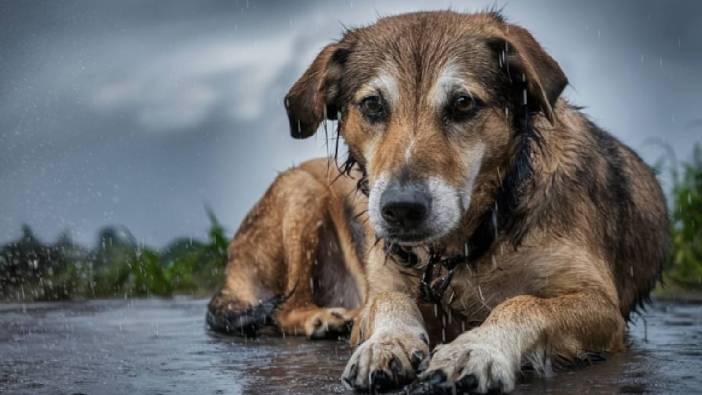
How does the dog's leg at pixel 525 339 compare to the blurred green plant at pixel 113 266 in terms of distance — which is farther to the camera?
the blurred green plant at pixel 113 266

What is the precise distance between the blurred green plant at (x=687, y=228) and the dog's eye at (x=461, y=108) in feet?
16.9

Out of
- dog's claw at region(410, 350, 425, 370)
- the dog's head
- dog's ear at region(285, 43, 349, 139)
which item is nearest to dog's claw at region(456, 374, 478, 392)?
dog's claw at region(410, 350, 425, 370)

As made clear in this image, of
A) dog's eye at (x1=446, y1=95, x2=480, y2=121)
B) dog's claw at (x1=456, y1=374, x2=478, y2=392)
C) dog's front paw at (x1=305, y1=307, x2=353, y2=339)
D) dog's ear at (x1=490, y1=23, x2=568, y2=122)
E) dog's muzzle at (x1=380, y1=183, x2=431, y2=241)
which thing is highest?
dog's ear at (x1=490, y1=23, x2=568, y2=122)

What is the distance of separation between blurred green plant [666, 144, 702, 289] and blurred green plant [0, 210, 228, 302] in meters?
4.58

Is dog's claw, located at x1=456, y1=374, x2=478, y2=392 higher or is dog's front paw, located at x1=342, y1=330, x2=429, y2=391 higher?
dog's front paw, located at x1=342, y1=330, x2=429, y2=391

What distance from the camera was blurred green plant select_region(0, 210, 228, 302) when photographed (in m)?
11.2

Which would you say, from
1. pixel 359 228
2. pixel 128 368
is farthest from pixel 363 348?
pixel 359 228

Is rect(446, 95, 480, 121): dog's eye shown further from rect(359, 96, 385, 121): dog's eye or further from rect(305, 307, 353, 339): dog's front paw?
rect(305, 307, 353, 339): dog's front paw

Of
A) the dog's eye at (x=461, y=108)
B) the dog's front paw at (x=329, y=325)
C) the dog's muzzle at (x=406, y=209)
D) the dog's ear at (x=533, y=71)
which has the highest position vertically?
the dog's ear at (x=533, y=71)

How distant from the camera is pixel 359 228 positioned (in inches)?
259

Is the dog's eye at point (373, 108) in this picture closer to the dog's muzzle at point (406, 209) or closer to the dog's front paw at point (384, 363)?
the dog's muzzle at point (406, 209)

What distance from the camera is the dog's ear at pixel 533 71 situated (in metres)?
4.90

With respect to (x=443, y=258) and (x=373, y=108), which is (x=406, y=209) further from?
(x=443, y=258)

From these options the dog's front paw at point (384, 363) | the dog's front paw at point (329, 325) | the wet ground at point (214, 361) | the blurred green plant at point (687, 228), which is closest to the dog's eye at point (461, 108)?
the dog's front paw at point (384, 363)
